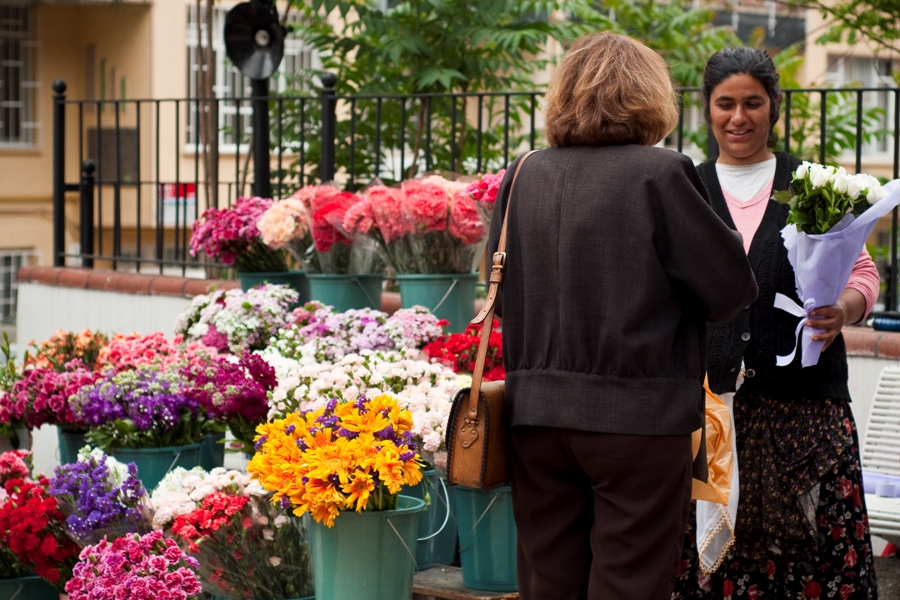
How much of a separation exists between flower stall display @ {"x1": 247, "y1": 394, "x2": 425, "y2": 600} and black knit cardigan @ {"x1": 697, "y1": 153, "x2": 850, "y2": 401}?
2.85 ft

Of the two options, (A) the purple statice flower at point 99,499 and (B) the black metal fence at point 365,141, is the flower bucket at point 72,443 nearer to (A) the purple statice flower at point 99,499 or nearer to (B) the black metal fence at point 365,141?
(A) the purple statice flower at point 99,499

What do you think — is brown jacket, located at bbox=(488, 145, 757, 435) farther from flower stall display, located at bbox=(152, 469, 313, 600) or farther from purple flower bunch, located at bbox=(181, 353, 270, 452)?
purple flower bunch, located at bbox=(181, 353, 270, 452)

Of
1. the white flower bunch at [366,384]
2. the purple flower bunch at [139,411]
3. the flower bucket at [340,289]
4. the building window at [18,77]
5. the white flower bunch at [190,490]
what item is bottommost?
the white flower bunch at [190,490]

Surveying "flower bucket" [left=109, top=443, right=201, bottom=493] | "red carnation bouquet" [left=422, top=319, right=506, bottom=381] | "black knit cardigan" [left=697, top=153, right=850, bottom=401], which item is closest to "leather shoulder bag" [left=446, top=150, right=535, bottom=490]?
"black knit cardigan" [left=697, top=153, right=850, bottom=401]

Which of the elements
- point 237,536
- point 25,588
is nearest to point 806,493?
point 237,536

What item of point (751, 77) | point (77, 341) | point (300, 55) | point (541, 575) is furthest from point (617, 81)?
point (300, 55)

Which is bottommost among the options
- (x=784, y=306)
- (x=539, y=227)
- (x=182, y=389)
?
(x=182, y=389)

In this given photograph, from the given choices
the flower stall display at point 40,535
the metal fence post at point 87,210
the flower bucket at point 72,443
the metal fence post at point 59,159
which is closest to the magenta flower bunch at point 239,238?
the flower bucket at point 72,443

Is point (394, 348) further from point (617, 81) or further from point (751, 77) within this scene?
point (617, 81)

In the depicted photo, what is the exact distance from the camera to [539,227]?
8.26 feet

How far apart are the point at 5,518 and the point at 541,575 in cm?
197

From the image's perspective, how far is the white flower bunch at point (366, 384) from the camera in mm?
3502

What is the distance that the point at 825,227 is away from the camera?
2.93 meters

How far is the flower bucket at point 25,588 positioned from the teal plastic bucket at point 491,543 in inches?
57.8
